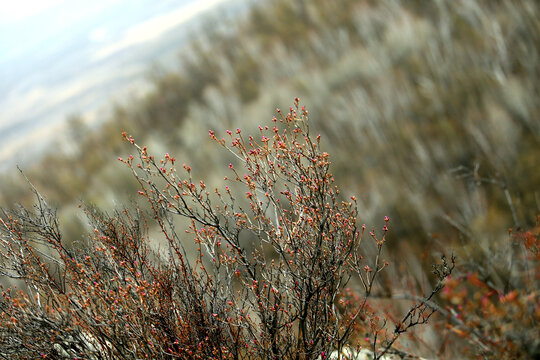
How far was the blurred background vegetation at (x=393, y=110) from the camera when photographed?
8.62 metres

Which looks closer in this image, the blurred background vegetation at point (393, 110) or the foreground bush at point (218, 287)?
the foreground bush at point (218, 287)

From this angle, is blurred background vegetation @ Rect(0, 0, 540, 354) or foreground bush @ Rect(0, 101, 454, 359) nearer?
foreground bush @ Rect(0, 101, 454, 359)

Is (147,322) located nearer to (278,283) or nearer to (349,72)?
(278,283)

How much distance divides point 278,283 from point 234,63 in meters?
18.3

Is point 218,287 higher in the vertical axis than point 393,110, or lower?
lower

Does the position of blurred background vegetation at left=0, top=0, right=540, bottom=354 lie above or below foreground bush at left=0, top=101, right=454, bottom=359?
above

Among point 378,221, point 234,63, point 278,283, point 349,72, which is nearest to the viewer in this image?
point 278,283

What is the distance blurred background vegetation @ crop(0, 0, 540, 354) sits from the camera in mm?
8625

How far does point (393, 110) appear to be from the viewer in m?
12.0

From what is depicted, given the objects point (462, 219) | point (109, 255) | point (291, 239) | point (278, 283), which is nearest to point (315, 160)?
point (291, 239)

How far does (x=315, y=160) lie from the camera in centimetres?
433

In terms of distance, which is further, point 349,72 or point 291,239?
point 349,72

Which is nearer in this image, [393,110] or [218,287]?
[218,287]

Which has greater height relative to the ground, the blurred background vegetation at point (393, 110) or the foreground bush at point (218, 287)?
the blurred background vegetation at point (393, 110)
